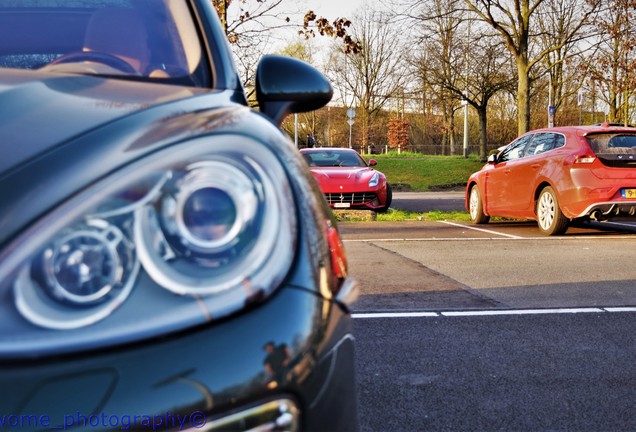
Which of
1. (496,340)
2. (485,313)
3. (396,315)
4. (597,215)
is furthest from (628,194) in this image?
(496,340)

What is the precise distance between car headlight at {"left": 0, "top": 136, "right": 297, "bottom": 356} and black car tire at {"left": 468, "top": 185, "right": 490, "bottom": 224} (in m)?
11.6

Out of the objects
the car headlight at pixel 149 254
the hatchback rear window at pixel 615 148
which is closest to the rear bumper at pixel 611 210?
the hatchback rear window at pixel 615 148

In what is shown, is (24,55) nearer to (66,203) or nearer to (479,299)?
(66,203)

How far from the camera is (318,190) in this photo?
4.67 feet

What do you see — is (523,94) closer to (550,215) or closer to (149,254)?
(550,215)

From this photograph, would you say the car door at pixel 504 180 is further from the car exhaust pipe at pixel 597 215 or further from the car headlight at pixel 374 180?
the car headlight at pixel 374 180

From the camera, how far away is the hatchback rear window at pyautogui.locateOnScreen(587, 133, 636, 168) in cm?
963

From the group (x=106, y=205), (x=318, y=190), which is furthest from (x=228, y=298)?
(x=318, y=190)

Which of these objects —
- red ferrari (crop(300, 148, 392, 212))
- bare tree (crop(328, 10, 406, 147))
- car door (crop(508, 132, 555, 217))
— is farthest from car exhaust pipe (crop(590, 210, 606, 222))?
bare tree (crop(328, 10, 406, 147))

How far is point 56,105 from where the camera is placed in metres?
1.34

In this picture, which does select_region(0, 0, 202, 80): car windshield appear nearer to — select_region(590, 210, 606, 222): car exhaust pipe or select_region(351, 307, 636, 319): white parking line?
select_region(351, 307, 636, 319): white parking line

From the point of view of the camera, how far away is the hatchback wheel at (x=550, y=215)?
9.95m

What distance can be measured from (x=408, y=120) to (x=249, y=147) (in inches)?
2320

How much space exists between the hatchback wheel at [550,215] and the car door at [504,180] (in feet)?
2.61
